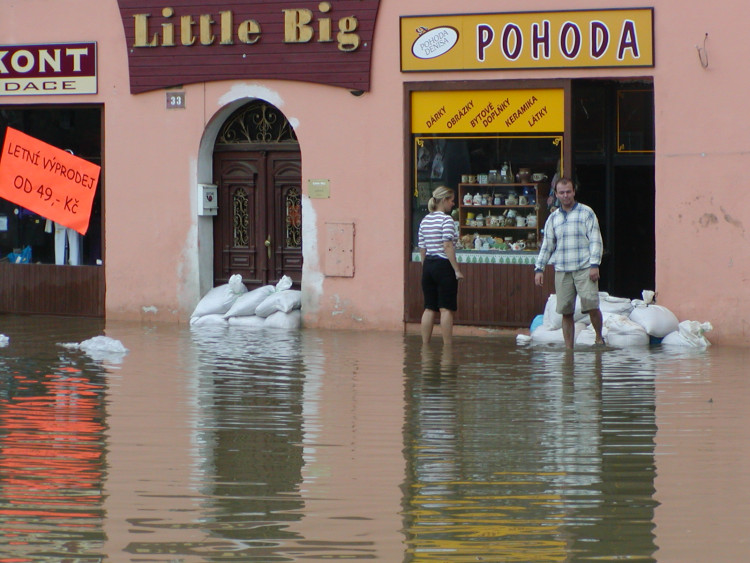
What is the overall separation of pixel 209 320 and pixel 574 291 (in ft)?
16.2

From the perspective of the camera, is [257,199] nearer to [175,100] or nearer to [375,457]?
[175,100]

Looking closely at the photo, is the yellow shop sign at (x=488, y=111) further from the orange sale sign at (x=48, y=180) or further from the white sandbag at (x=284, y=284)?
the orange sale sign at (x=48, y=180)

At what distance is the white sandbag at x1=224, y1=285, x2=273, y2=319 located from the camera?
1512 cm

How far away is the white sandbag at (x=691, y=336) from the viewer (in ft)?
42.2

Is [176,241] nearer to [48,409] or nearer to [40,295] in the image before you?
[40,295]

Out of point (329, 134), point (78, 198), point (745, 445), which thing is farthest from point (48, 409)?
point (78, 198)

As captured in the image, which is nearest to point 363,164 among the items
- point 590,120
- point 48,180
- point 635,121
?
point 590,120

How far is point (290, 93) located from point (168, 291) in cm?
294

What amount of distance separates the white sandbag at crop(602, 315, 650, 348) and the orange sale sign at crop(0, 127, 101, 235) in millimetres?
6953

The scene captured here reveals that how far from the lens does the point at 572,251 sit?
12086mm

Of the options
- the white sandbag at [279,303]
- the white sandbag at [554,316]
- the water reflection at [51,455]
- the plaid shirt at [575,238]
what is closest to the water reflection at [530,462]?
the plaid shirt at [575,238]

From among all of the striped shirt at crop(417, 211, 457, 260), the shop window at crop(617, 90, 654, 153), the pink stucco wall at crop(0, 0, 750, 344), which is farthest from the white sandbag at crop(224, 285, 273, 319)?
the shop window at crop(617, 90, 654, 153)

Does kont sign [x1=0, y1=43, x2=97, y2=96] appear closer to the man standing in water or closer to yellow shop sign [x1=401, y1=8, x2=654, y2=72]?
yellow shop sign [x1=401, y1=8, x2=654, y2=72]

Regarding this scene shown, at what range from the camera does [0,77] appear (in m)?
16.3
